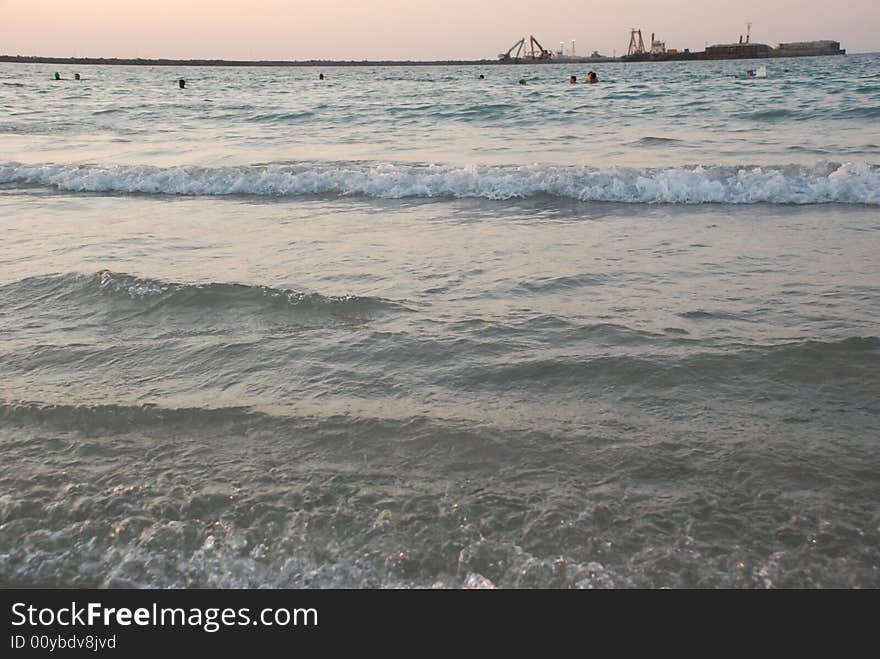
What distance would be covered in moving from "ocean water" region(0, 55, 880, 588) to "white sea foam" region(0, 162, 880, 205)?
0.11 metres

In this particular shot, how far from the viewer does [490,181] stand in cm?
1040

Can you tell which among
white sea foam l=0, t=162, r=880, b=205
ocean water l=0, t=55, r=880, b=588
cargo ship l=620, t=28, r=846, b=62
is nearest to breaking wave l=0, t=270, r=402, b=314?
ocean water l=0, t=55, r=880, b=588

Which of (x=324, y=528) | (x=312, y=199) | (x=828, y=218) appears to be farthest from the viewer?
(x=312, y=199)

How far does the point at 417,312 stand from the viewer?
4.95 m

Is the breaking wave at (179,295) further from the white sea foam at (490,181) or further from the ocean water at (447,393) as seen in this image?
the white sea foam at (490,181)

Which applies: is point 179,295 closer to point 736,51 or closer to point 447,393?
point 447,393

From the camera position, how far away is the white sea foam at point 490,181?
375 inches

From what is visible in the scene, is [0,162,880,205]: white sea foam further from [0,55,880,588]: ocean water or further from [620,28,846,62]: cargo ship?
[620,28,846,62]: cargo ship

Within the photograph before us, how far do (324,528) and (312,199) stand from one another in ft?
26.7

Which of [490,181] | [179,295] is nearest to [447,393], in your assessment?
[179,295]
